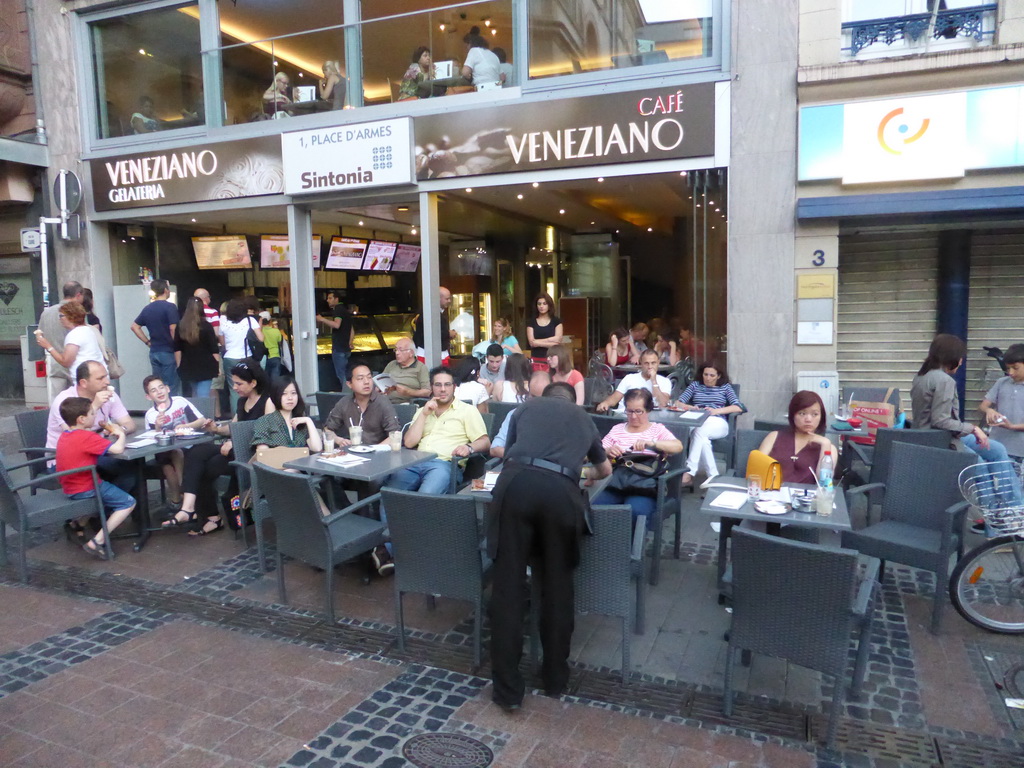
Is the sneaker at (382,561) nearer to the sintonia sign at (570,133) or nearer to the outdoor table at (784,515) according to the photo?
the outdoor table at (784,515)

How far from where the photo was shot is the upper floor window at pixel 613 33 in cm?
810

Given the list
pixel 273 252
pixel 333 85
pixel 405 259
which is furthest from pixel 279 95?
pixel 405 259

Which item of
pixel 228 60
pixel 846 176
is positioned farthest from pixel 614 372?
pixel 228 60

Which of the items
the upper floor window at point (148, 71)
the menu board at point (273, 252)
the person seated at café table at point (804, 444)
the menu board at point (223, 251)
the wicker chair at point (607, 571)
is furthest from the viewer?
the menu board at point (223, 251)

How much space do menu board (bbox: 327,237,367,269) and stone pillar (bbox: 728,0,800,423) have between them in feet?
21.7

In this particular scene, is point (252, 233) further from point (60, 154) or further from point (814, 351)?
point (814, 351)

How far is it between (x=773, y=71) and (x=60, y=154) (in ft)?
34.9

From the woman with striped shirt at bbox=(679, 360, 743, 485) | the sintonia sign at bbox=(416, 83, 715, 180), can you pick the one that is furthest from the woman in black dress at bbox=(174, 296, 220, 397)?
the woman with striped shirt at bbox=(679, 360, 743, 485)

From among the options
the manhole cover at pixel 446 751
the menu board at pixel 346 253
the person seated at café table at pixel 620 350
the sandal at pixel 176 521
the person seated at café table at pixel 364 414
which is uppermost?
the menu board at pixel 346 253

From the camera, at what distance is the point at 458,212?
1145 centimetres

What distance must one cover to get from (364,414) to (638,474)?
94.5 inches

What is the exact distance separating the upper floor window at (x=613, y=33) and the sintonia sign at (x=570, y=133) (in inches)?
21.9

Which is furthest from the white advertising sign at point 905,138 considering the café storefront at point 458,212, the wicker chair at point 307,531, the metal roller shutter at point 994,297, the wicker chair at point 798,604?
the wicker chair at point 307,531

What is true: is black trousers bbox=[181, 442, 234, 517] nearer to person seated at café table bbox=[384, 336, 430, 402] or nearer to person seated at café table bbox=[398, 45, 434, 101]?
person seated at café table bbox=[384, 336, 430, 402]
